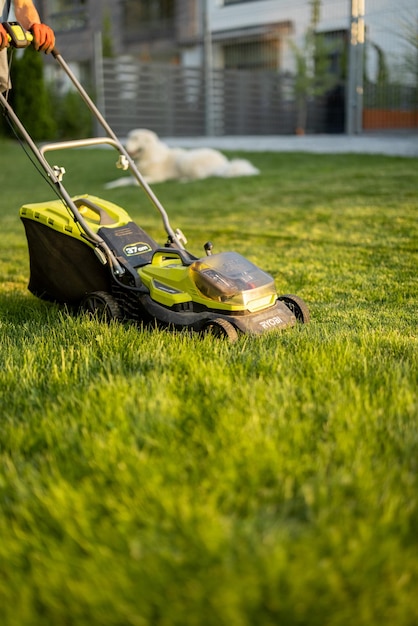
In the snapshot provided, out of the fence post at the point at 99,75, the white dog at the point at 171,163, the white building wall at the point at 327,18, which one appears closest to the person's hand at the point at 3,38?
the white dog at the point at 171,163

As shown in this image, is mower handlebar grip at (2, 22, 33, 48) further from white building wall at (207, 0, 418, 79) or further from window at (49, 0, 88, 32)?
window at (49, 0, 88, 32)

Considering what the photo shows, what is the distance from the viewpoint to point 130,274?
123 inches

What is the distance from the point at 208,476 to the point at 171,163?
8.24 m

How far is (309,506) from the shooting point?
1.46 meters

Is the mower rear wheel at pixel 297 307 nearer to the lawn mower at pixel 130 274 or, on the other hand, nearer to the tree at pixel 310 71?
the lawn mower at pixel 130 274

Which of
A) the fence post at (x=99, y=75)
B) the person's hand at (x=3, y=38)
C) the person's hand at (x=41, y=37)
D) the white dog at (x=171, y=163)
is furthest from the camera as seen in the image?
the fence post at (x=99, y=75)

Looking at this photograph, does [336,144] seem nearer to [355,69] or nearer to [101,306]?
[355,69]

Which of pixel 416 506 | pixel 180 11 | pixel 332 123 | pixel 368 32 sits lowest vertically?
pixel 416 506

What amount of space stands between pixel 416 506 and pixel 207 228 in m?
4.70

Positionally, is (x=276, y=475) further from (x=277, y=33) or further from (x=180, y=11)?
(x=180, y=11)

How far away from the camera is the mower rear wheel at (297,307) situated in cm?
306

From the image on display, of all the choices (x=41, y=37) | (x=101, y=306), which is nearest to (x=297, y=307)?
(x=101, y=306)

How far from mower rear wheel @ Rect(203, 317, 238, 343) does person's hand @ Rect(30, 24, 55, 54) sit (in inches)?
57.0

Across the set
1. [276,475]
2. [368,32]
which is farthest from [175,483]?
[368,32]
